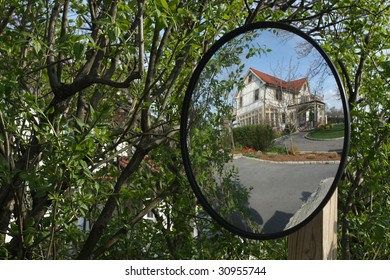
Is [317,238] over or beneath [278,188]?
beneath

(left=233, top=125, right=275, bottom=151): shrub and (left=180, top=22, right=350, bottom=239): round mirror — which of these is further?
(left=233, top=125, right=275, bottom=151): shrub

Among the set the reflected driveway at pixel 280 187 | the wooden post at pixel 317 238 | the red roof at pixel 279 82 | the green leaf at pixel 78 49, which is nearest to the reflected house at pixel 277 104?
the red roof at pixel 279 82

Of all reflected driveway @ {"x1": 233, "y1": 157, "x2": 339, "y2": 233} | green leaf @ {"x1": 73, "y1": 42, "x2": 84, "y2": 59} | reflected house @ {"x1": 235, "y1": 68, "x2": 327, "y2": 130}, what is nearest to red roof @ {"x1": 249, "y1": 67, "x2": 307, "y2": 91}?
reflected house @ {"x1": 235, "y1": 68, "x2": 327, "y2": 130}

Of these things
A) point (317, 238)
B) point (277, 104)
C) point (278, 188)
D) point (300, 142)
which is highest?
point (277, 104)

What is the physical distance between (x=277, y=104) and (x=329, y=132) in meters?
0.19

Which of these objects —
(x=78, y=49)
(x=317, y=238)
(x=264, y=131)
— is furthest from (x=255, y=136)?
(x=78, y=49)

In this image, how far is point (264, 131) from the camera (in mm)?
1636

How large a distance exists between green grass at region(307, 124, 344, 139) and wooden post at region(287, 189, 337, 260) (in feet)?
0.61

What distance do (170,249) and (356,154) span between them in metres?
1.11

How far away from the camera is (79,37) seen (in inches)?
67.9

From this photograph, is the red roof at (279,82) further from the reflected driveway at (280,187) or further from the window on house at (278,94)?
the reflected driveway at (280,187)

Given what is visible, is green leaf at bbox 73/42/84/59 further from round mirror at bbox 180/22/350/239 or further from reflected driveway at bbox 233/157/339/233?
reflected driveway at bbox 233/157/339/233

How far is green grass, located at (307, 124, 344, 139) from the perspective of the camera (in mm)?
1498

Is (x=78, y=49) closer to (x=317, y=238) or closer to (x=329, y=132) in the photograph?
(x=329, y=132)
